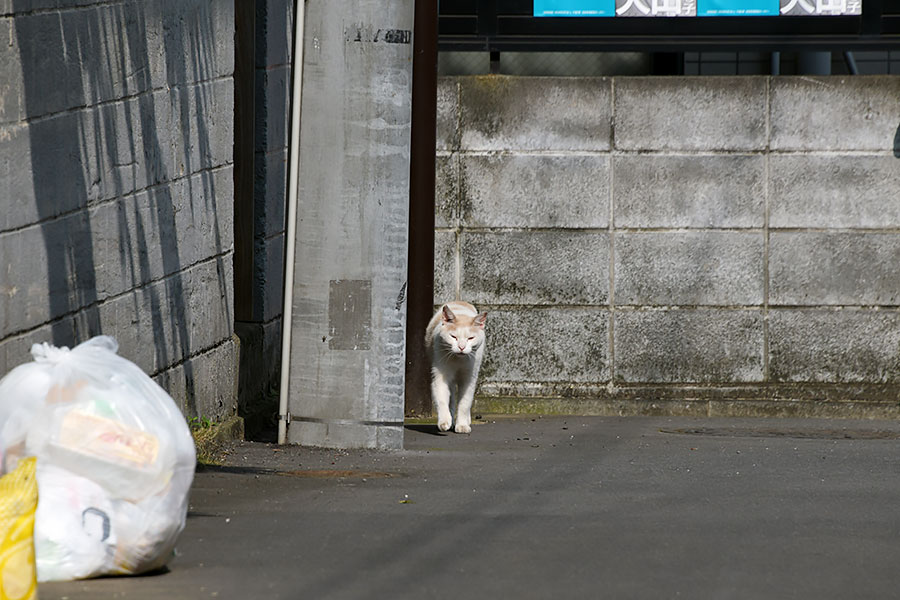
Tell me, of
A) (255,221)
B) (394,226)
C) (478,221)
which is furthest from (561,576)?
(478,221)

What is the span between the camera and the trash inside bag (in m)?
4.15

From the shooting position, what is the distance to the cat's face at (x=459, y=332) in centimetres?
915

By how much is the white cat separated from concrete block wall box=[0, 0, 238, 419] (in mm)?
1439

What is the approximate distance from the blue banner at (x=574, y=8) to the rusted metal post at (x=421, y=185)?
136 cm

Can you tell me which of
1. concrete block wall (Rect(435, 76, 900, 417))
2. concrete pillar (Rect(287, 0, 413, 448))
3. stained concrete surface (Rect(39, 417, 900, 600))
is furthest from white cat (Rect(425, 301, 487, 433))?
concrete pillar (Rect(287, 0, 413, 448))

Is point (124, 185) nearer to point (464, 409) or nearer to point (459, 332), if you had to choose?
point (459, 332)

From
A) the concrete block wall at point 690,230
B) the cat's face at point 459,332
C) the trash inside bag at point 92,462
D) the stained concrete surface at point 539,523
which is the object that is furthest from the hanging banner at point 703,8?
the trash inside bag at point 92,462

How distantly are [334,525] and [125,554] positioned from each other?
124cm

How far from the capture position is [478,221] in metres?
10.4

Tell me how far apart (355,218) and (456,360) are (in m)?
1.86

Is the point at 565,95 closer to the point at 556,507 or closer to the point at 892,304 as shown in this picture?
the point at 892,304

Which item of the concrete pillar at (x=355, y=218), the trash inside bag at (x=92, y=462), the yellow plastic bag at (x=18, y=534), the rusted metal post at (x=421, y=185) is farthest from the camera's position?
the rusted metal post at (x=421, y=185)

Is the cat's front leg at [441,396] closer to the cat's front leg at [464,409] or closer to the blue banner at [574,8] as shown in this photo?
the cat's front leg at [464,409]

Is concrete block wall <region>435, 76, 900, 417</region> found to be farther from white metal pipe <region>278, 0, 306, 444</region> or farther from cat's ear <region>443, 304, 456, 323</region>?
white metal pipe <region>278, 0, 306, 444</region>
